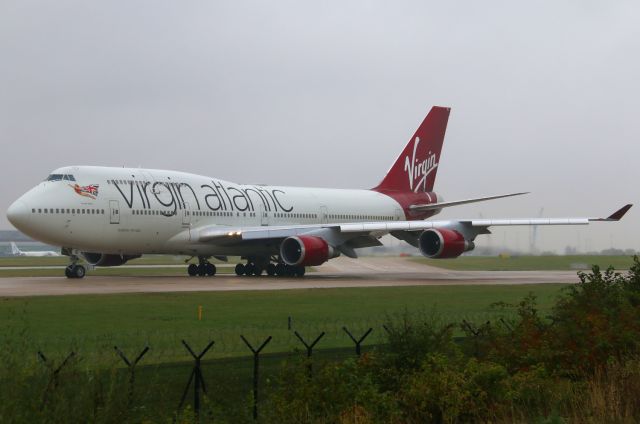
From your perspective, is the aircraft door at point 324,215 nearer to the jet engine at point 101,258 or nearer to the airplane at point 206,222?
the airplane at point 206,222

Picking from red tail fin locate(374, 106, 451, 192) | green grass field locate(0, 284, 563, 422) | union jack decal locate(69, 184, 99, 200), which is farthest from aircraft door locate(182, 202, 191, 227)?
red tail fin locate(374, 106, 451, 192)

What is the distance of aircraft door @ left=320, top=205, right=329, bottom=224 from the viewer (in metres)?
49.7

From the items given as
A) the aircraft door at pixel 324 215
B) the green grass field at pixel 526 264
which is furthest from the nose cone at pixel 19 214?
the green grass field at pixel 526 264

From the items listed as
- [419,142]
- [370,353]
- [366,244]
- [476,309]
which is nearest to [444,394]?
[370,353]

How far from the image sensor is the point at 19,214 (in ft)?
121

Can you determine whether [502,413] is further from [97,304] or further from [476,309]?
[97,304]

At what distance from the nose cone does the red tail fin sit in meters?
24.2

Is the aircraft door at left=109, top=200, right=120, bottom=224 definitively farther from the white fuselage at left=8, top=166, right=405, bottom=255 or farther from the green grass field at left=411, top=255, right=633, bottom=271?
the green grass field at left=411, top=255, right=633, bottom=271

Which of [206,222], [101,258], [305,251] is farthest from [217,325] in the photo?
[101,258]

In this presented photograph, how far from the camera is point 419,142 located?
56812 mm

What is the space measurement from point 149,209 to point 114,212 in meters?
1.82

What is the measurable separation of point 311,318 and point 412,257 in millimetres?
52208

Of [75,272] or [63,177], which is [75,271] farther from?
[63,177]

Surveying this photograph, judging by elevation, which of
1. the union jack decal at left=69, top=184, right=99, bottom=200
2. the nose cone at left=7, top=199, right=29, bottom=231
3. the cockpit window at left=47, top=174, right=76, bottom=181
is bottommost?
the nose cone at left=7, top=199, right=29, bottom=231
